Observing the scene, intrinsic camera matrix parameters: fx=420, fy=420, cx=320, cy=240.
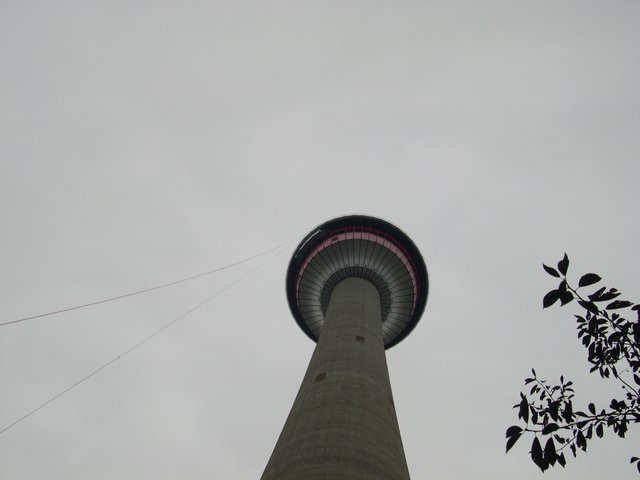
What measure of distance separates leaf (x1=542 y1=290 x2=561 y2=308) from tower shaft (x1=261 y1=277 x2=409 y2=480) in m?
10.5

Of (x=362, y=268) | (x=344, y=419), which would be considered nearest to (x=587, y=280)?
(x=344, y=419)

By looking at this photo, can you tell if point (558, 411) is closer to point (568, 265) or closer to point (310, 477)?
point (568, 265)

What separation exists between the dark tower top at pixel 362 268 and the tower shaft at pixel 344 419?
328 inches

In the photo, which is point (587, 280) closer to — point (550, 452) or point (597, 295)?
point (597, 295)

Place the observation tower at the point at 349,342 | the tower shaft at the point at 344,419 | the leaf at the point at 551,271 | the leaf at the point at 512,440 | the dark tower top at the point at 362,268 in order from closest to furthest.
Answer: the leaf at the point at 512,440 < the leaf at the point at 551,271 < the tower shaft at the point at 344,419 < the observation tower at the point at 349,342 < the dark tower top at the point at 362,268

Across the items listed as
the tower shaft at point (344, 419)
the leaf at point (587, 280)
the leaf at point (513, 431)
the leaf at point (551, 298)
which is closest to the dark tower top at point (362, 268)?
the tower shaft at point (344, 419)

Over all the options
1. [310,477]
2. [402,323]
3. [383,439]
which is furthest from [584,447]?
[402,323]

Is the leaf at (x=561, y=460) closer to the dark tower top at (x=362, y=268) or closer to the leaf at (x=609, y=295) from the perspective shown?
the leaf at (x=609, y=295)

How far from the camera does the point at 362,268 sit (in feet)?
95.3

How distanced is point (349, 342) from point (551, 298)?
15937 millimetres

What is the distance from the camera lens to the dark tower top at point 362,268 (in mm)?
29562

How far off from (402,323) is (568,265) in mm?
28890

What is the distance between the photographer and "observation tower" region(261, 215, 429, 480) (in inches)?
531

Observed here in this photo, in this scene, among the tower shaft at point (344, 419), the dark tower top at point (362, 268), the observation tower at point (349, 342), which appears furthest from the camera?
the dark tower top at point (362, 268)
